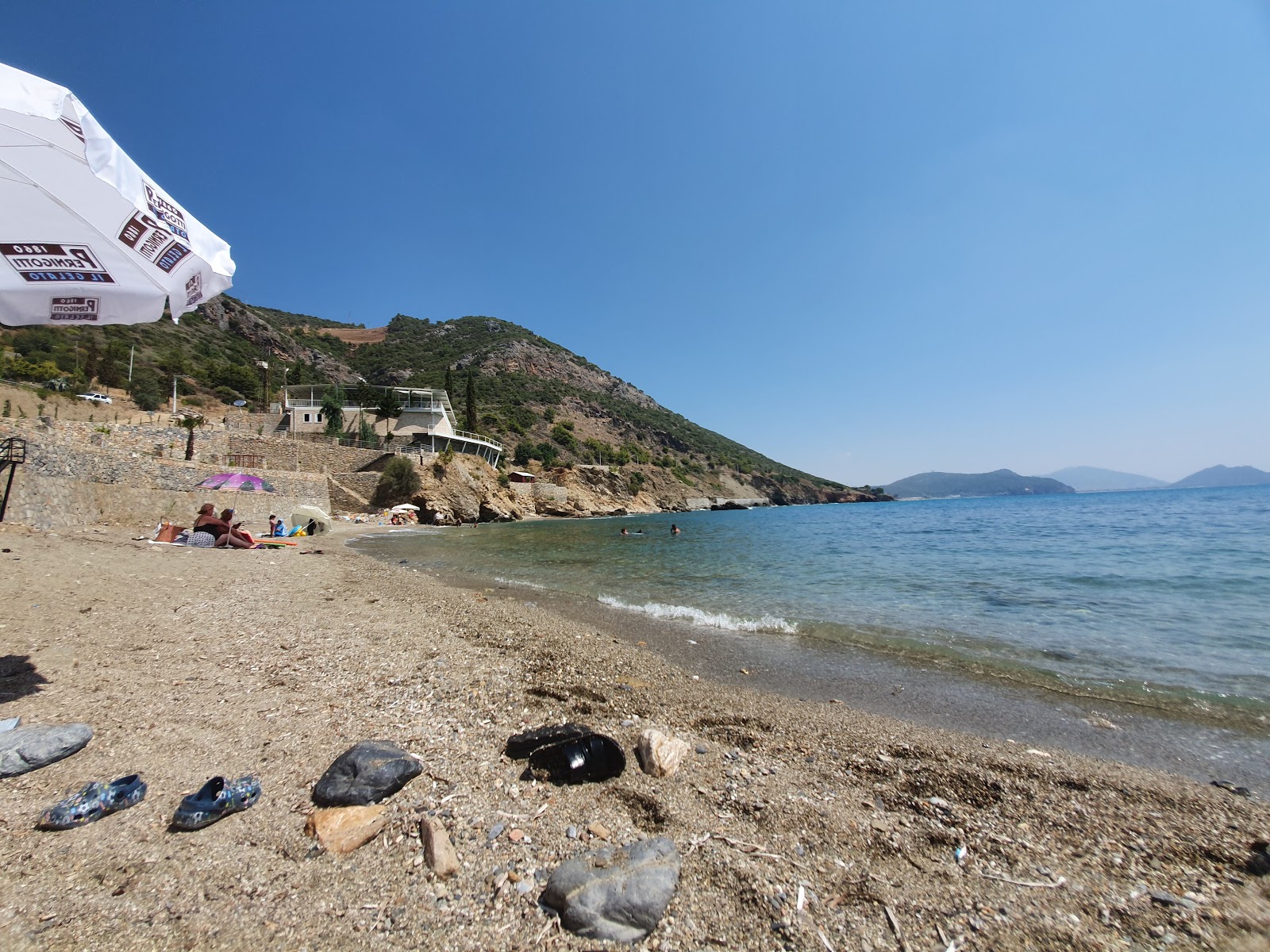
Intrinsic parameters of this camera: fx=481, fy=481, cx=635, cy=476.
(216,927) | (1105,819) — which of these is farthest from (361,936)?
(1105,819)

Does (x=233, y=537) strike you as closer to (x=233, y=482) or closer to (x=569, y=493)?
(x=233, y=482)

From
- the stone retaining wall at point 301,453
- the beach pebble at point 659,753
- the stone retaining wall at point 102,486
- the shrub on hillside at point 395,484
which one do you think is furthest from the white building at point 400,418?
the beach pebble at point 659,753

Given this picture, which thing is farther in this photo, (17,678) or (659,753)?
(17,678)

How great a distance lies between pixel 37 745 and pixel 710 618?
853 centimetres

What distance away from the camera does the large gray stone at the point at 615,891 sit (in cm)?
223

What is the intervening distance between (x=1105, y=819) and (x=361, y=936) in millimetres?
4762

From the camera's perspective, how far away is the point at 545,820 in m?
3.08

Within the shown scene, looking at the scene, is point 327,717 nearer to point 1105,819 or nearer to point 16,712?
point 16,712

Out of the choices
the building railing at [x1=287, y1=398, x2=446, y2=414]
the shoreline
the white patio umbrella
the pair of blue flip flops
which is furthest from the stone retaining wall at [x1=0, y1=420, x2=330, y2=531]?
the building railing at [x1=287, y1=398, x2=446, y2=414]

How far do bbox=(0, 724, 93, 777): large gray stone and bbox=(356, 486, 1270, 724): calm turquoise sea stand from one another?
800 centimetres

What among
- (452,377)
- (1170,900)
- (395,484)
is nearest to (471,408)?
(452,377)

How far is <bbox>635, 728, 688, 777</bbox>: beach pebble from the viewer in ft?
12.3

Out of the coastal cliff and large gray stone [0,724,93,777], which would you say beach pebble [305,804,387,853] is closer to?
large gray stone [0,724,93,777]

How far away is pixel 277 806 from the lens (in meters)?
3.08
